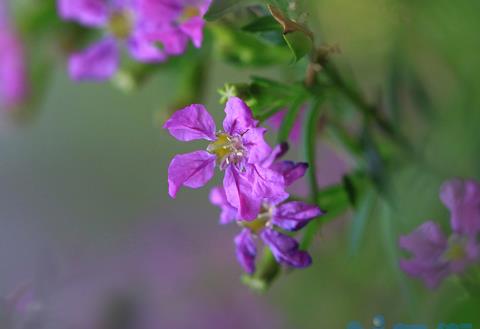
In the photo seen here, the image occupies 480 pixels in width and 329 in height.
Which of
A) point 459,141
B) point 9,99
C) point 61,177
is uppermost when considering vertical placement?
point 459,141

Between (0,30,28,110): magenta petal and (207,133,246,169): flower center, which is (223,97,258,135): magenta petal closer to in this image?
(207,133,246,169): flower center

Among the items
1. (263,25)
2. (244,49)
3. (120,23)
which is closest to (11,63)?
(120,23)

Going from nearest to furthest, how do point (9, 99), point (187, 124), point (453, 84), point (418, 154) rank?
point (187, 124) < point (418, 154) < point (453, 84) < point (9, 99)

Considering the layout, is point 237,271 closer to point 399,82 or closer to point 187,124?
point 399,82

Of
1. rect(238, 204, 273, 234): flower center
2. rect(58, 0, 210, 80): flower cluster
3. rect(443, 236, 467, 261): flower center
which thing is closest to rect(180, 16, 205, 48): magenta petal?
rect(58, 0, 210, 80): flower cluster

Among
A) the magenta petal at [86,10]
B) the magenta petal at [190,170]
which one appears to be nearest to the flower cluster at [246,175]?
the magenta petal at [190,170]

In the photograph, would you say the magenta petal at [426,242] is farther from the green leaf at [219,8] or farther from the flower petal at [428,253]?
the green leaf at [219,8]

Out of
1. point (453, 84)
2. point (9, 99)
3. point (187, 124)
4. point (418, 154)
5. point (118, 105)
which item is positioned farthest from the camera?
point (118, 105)

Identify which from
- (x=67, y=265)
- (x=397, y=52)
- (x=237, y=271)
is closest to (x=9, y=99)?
(x=67, y=265)
